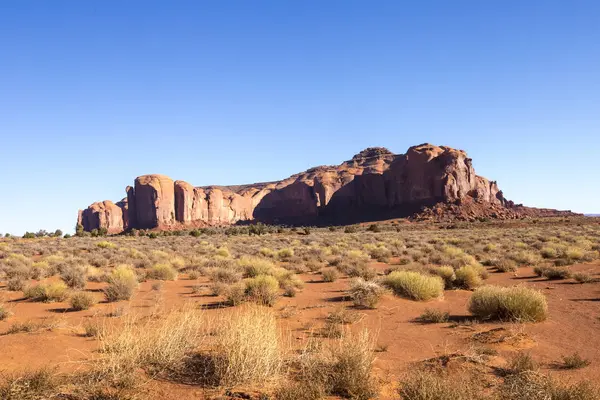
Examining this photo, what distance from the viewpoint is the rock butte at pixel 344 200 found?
8250 cm

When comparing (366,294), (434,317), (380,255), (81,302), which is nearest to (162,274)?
(81,302)

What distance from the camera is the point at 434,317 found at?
8320mm

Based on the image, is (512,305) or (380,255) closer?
(512,305)

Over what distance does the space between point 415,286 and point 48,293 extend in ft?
33.4

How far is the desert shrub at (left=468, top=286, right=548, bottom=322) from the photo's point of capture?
808 centimetres

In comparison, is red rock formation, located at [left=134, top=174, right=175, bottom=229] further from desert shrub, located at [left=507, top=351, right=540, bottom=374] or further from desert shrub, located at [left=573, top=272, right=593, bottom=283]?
desert shrub, located at [left=507, top=351, right=540, bottom=374]

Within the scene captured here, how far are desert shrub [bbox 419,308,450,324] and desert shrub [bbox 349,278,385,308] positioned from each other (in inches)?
56.6

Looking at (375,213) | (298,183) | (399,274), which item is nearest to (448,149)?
(375,213)

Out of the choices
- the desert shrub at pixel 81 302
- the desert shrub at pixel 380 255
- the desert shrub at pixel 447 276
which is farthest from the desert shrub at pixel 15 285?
the desert shrub at pixel 380 255

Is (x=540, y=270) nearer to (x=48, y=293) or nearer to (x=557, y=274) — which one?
(x=557, y=274)

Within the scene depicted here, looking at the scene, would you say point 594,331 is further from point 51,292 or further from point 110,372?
point 51,292

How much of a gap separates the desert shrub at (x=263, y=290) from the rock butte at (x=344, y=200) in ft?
233

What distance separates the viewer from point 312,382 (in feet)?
14.3

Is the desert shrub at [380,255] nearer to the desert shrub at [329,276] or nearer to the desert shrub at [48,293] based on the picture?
the desert shrub at [329,276]
